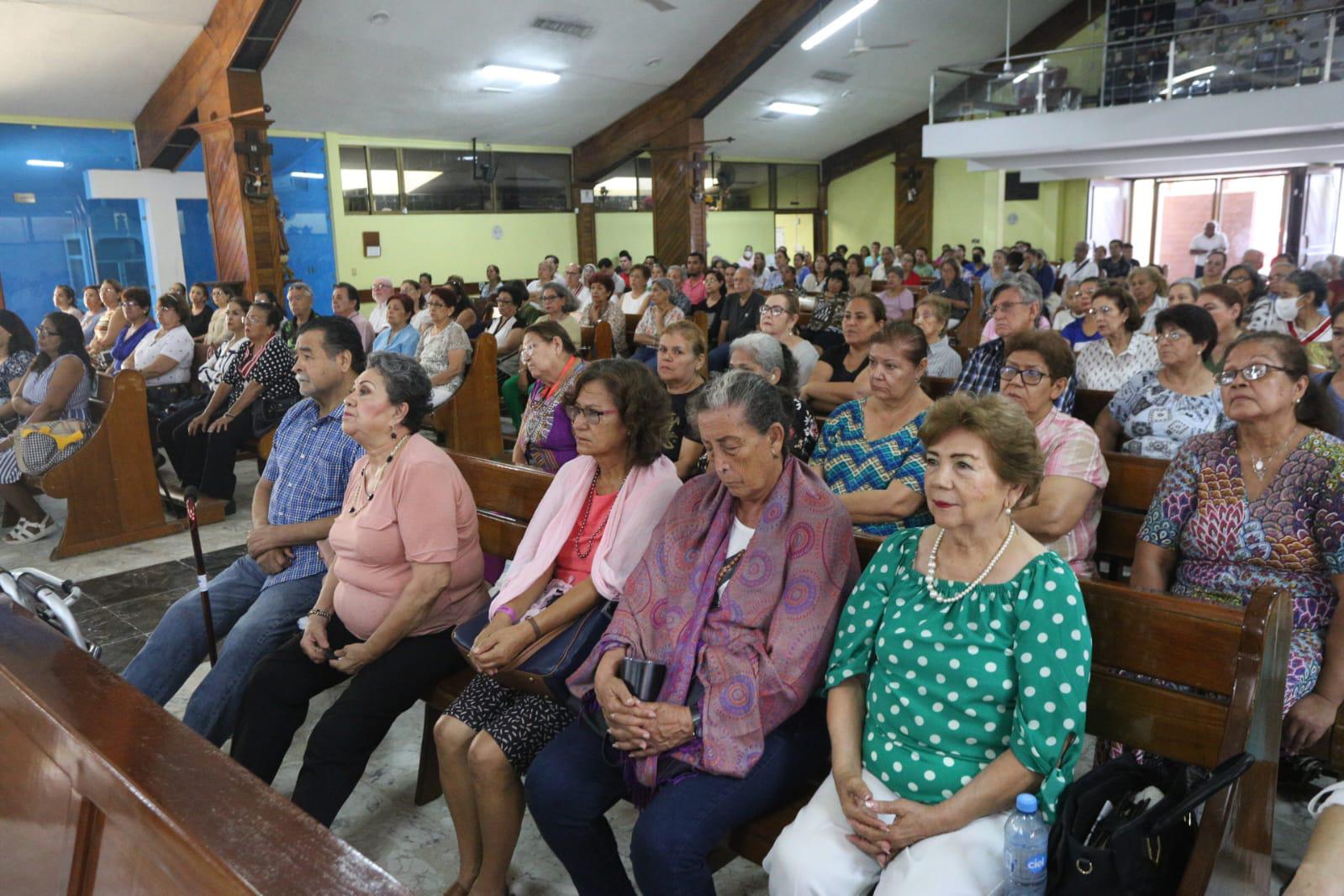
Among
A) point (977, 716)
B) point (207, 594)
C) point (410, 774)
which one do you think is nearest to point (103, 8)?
point (207, 594)

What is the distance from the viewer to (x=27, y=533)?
4.64 metres

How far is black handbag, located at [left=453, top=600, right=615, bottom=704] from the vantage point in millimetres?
1934

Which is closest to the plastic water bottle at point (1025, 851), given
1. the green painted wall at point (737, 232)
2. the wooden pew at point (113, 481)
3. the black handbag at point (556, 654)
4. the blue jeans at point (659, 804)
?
the blue jeans at point (659, 804)

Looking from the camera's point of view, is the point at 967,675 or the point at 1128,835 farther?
the point at 967,675

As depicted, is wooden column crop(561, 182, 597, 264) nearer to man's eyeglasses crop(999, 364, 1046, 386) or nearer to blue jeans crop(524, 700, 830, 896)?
man's eyeglasses crop(999, 364, 1046, 386)

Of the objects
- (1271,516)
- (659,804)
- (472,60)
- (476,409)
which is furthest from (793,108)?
(659,804)

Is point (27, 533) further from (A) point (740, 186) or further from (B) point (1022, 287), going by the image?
(A) point (740, 186)

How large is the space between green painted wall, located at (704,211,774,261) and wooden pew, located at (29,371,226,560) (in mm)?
12457

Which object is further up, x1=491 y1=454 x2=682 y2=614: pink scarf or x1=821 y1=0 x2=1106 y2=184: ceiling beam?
x1=821 y1=0 x2=1106 y2=184: ceiling beam

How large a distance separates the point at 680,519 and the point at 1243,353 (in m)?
1.23

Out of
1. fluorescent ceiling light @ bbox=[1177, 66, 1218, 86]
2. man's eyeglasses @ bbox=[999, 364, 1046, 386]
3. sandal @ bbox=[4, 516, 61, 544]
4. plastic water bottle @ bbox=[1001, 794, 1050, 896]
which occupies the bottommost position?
sandal @ bbox=[4, 516, 61, 544]

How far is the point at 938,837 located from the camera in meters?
1.48

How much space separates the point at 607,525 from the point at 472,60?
9.47 metres

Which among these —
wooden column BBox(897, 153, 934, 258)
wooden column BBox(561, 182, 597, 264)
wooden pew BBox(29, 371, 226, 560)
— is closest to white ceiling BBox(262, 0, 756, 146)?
wooden column BBox(561, 182, 597, 264)
